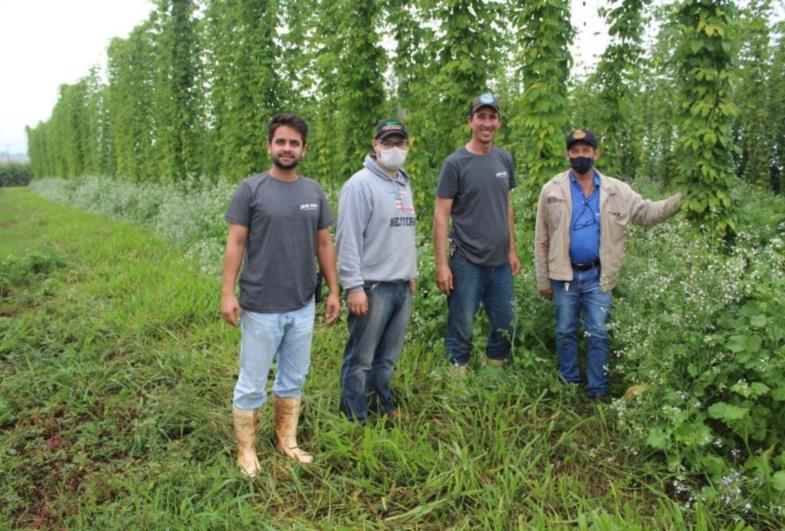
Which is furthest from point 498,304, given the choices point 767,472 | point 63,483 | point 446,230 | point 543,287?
point 63,483

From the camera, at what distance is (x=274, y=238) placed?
3291 millimetres

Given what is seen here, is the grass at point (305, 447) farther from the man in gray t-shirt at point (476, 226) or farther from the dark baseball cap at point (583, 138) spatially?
the dark baseball cap at point (583, 138)

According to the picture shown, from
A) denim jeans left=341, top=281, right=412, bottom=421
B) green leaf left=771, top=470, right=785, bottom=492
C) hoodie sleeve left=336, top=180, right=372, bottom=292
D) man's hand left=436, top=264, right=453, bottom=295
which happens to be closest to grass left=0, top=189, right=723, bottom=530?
denim jeans left=341, top=281, right=412, bottom=421

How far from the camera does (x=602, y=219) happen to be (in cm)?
397

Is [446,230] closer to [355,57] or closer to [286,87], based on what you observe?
[355,57]

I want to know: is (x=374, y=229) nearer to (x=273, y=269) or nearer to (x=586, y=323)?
(x=273, y=269)

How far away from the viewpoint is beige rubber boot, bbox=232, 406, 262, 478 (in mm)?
3480

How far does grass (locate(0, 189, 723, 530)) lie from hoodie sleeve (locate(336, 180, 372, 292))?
0.96 meters

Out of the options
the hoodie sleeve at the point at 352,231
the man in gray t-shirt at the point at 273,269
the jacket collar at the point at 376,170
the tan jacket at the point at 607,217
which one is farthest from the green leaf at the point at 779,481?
the jacket collar at the point at 376,170

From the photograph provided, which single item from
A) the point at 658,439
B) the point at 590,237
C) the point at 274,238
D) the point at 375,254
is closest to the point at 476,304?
the point at 590,237

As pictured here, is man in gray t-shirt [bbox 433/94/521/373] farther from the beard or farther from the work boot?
the beard

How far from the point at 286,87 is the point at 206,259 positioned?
5.04 m

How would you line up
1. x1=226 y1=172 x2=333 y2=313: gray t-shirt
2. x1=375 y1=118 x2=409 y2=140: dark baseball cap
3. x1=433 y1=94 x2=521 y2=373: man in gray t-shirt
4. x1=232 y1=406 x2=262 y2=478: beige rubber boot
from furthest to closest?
x1=433 y1=94 x2=521 y2=373: man in gray t-shirt, x1=375 y1=118 x2=409 y2=140: dark baseball cap, x1=232 y1=406 x2=262 y2=478: beige rubber boot, x1=226 y1=172 x2=333 y2=313: gray t-shirt

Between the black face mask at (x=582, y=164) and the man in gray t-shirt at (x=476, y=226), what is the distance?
0.48 m
